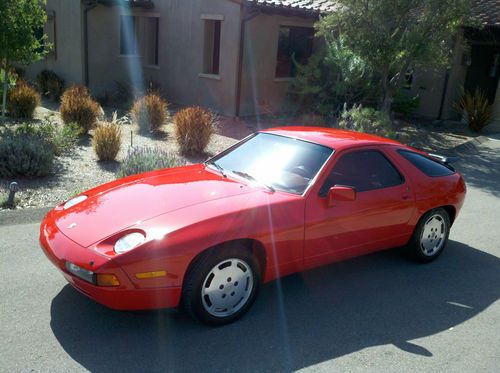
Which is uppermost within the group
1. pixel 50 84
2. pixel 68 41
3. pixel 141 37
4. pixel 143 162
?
pixel 141 37

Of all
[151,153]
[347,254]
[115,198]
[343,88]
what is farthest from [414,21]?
[115,198]

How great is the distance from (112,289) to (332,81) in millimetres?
11197

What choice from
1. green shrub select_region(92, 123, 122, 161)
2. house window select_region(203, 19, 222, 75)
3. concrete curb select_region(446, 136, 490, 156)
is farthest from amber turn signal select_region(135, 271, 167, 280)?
house window select_region(203, 19, 222, 75)

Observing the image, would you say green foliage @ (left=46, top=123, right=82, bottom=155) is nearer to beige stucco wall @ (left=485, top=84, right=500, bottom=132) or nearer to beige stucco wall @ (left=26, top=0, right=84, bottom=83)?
beige stucco wall @ (left=26, top=0, right=84, bottom=83)

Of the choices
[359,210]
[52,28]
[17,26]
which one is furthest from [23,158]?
[52,28]

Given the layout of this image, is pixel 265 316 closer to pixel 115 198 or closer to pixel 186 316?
pixel 186 316

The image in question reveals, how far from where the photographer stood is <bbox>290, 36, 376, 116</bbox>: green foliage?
1285cm

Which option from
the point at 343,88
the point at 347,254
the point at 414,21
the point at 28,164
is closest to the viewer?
the point at 347,254

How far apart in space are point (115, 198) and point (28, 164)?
3.83 meters

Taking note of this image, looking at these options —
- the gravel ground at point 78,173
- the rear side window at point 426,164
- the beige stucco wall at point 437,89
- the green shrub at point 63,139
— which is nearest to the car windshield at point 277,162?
the rear side window at point 426,164

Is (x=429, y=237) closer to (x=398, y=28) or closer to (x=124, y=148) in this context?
(x=124, y=148)

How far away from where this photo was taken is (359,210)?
14.7ft

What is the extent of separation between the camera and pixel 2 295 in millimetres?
4070

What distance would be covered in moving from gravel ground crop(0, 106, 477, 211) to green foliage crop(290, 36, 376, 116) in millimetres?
780
